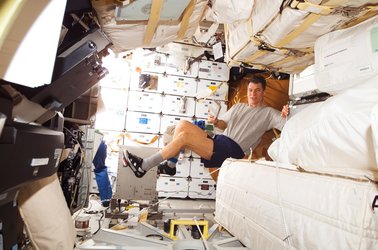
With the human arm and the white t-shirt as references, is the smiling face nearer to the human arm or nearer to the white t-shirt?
the white t-shirt

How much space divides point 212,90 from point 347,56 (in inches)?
190

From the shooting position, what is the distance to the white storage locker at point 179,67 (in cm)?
674

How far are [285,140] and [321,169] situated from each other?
40 cm

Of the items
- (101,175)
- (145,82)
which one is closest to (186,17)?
(101,175)

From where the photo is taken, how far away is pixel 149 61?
6645mm

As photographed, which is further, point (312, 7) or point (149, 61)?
point (149, 61)

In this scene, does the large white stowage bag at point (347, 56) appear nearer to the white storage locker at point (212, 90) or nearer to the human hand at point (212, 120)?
the human hand at point (212, 120)

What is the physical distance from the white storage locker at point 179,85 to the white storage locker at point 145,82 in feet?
0.50

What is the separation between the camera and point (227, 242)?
2.56 metres

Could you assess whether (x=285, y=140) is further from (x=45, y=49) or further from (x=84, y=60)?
(x=45, y=49)

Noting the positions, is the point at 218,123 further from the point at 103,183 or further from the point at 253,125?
the point at 103,183

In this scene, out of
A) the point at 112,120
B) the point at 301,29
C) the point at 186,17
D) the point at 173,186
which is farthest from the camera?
the point at 173,186

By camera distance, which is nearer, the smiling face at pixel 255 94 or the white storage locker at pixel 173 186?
the smiling face at pixel 255 94

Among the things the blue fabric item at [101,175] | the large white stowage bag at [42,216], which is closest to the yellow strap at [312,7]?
the large white stowage bag at [42,216]
